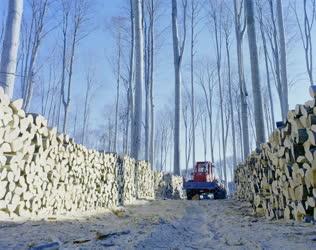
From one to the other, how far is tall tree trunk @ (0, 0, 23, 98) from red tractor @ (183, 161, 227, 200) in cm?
1248

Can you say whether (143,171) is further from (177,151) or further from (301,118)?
(301,118)

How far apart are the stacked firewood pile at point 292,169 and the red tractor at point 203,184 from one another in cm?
975

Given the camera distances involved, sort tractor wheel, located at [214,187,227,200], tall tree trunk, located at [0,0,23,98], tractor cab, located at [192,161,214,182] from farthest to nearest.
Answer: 1. tractor cab, located at [192,161,214,182]
2. tractor wheel, located at [214,187,227,200]
3. tall tree trunk, located at [0,0,23,98]

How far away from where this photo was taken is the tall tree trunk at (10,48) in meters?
→ 5.97

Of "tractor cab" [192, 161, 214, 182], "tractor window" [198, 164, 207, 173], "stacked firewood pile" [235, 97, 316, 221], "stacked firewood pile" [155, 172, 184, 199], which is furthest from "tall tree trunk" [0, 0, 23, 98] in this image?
"tractor window" [198, 164, 207, 173]

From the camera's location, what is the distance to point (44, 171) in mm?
6406

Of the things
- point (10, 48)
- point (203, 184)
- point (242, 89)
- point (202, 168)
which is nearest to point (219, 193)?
point (203, 184)

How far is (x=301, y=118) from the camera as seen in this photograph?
4922 millimetres

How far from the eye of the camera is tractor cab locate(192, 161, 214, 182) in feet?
59.2

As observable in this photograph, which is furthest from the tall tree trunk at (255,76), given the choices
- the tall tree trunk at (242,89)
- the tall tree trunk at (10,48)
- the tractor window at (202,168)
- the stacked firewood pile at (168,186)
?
the stacked firewood pile at (168,186)

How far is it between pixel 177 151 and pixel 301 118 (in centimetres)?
1429

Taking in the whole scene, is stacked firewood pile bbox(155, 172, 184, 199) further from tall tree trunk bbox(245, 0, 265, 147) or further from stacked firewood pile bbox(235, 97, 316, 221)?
stacked firewood pile bbox(235, 97, 316, 221)

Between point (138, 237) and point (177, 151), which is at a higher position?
point (177, 151)

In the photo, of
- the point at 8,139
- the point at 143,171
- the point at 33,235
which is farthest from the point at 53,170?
the point at 143,171
